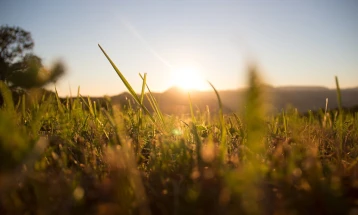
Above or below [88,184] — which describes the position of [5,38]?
above

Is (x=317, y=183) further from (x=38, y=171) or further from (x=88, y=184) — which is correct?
(x=38, y=171)

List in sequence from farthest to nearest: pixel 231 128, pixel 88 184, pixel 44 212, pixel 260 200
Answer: pixel 231 128 → pixel 88 184 → pixel 260 200 → pixel 44 212

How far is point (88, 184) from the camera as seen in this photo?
1.03 m

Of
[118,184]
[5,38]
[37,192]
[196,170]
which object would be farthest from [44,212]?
[5,38]

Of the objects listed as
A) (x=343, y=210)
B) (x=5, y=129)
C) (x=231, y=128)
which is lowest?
(x=343, y=210)

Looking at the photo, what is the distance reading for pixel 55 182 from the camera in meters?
0.94

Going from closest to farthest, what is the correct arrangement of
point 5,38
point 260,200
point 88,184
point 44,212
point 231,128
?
point 44,212, point 260,200, point 88,184, point 231,128, point 5,38

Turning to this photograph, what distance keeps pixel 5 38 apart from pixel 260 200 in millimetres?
36582

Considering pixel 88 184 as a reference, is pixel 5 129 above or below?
above

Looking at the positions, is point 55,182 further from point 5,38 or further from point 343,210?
point 5,38

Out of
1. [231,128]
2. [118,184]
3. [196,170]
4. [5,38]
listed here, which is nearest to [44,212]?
[118,184]

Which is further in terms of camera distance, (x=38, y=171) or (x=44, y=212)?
(x=38, y=171)

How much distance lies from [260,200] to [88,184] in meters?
0.61

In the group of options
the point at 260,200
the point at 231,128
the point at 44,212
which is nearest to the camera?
the point at 44,212
